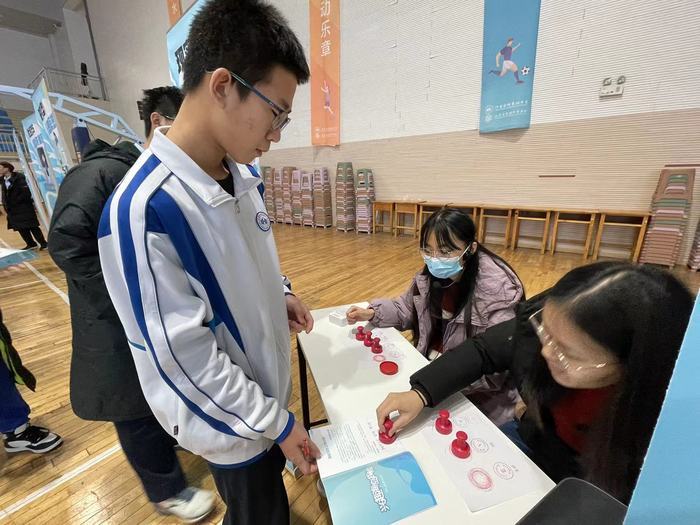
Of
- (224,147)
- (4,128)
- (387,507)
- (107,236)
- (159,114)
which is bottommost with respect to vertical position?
(387,507)

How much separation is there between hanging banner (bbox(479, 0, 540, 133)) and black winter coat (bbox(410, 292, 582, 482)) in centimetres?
441

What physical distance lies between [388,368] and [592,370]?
1.76 ft

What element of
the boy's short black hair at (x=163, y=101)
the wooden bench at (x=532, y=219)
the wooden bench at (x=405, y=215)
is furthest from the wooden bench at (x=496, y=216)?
the boy's short black hair at (x=163, y=101)

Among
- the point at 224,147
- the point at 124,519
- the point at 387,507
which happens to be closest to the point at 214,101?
the point at 224,147

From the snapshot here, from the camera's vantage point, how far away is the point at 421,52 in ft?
16.1

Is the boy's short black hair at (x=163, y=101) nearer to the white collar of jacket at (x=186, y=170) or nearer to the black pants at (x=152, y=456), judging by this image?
the white collar of jacket at (x=186, y=170)

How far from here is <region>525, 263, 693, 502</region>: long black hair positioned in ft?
1.73

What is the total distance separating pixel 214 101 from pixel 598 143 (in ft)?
15.9

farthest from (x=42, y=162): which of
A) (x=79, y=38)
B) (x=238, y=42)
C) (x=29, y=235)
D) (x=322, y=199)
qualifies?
(x=79, y=38)

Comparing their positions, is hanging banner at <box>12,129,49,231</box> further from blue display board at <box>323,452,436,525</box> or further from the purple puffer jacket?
blue display board at <box>323,452,436,525</box>

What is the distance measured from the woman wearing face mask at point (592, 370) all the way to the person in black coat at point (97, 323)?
81 centimetres

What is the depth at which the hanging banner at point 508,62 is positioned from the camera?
4.03 meters

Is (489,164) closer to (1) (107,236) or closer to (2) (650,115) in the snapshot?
(2) (650,115)

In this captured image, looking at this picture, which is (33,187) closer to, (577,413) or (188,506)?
(188,506)
